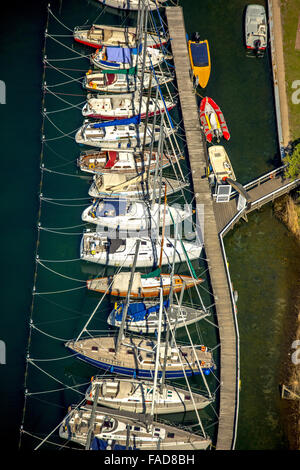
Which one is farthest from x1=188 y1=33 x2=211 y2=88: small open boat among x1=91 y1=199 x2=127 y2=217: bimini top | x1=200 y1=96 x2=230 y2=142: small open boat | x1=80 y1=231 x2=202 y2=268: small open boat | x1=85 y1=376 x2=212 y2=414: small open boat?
x1=85 y1=376 x2=212 y2=414: small open boat

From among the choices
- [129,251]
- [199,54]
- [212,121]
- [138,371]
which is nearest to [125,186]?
[129,251]

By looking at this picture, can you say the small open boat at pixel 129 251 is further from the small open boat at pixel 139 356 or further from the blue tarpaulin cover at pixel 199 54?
the blue tarpaulin cover at pixel 199 54

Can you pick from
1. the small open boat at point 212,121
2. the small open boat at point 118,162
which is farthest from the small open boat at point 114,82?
the small open boat at point 118,162

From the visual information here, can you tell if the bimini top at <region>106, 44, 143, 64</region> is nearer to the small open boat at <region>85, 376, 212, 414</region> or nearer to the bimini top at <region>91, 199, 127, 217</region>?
the bimini top at <region>91, 199, 127, 217</region>

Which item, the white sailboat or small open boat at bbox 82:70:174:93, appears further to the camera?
small open boat at bbox 82:70:174:93
